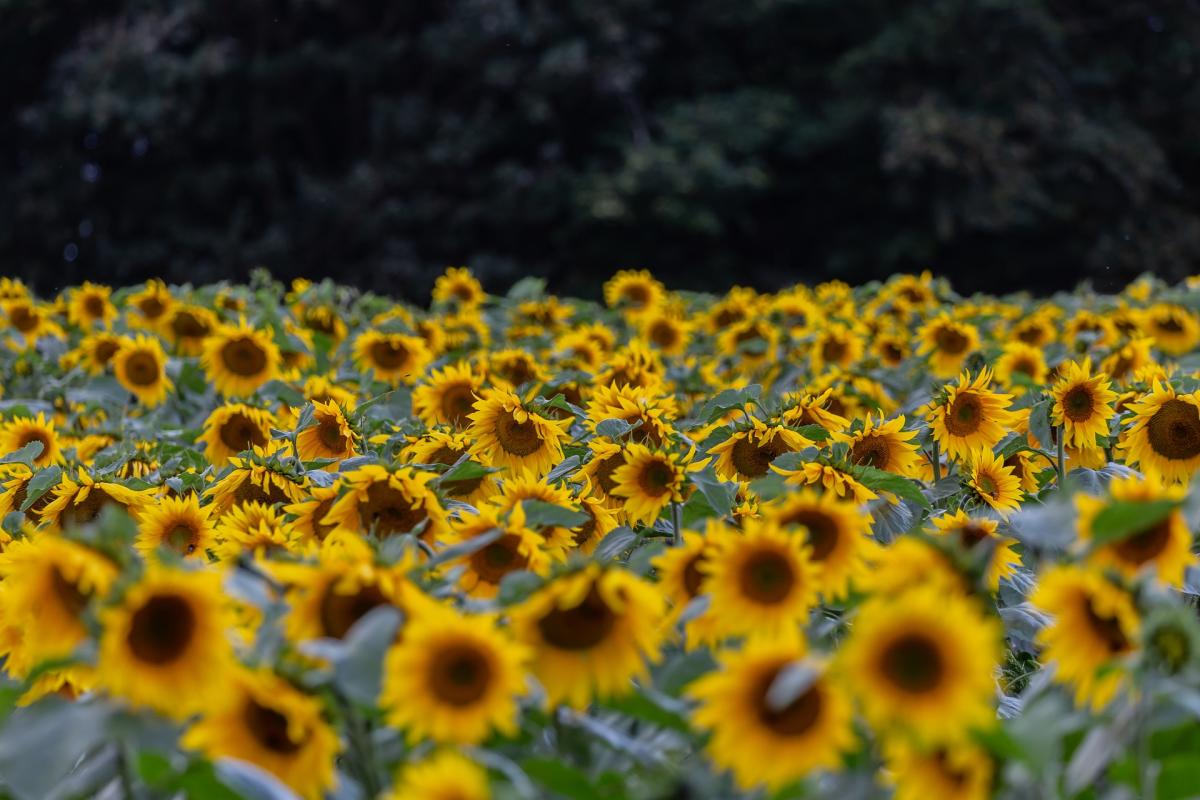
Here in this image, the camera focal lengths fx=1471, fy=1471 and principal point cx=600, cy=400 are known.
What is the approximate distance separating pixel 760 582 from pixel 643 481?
61 cm

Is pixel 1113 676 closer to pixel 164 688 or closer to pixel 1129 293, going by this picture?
pixel 164 688

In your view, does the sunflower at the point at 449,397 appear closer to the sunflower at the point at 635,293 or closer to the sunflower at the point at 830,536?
the sunflower at the point at 830,536

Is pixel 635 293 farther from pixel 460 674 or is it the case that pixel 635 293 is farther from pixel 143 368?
pixel 460 674

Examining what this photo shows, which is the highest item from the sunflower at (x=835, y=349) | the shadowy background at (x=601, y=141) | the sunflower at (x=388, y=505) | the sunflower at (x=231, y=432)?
the sunflower at (x=388, y=505)

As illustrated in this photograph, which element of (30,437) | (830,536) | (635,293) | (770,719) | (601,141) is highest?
(770,719)

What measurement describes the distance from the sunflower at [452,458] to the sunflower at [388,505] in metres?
0.41

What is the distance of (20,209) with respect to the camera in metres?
16.0

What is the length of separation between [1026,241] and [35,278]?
11.0 metres

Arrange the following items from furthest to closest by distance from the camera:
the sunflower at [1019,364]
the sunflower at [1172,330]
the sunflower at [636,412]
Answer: the sunflower at [1172,330]
the sunflower at [1019,364]
the sunflower at [636,412]

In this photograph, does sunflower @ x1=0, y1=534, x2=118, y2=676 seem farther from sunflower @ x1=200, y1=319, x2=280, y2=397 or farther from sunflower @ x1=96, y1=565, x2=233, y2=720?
sunflower @ x1=200, y1=319, x2=280, y2=397

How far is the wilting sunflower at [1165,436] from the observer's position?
7.27ft

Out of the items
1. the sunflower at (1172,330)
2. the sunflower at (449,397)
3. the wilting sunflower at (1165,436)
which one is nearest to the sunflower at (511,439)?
the sunflower at (449,397)

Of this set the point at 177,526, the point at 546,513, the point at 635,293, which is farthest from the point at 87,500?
the point at 635,293

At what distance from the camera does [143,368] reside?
343 cm
